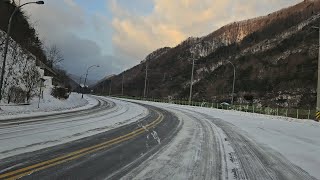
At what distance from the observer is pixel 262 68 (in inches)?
4830

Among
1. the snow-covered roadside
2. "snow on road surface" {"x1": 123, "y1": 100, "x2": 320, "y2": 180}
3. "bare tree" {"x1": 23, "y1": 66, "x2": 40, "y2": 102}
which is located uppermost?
"bare tree" {"x1": 23, "y1": 66, "x2": 40, "y2": 102}

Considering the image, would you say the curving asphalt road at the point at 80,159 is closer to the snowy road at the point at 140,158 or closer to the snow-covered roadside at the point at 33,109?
the snowy road at the point at 140,158

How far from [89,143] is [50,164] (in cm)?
372

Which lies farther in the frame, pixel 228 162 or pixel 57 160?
pixel 228 162

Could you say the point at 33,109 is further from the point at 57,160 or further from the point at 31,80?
the point at 57,160

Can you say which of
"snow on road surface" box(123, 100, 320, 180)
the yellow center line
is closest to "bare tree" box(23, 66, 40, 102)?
the yellow center line

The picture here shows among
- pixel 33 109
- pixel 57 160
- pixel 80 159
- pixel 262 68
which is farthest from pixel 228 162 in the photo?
pixel 262 68

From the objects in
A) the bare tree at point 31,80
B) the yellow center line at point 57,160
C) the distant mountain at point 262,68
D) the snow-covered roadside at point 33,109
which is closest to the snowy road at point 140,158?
the yellow center line at point 57,160

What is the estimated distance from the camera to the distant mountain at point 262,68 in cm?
9975

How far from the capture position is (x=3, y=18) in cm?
4994

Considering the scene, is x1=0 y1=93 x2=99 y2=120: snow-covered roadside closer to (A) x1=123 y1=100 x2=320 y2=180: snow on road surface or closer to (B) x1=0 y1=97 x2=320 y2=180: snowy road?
(B) x1=0 y1=97 x2=320 y2=180: snowy road

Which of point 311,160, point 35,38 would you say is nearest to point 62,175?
point 311,160

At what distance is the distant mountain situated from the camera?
9975 cm

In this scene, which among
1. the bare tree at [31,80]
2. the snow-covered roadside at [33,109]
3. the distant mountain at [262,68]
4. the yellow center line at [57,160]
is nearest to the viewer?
the yellow center line at [57,160]
